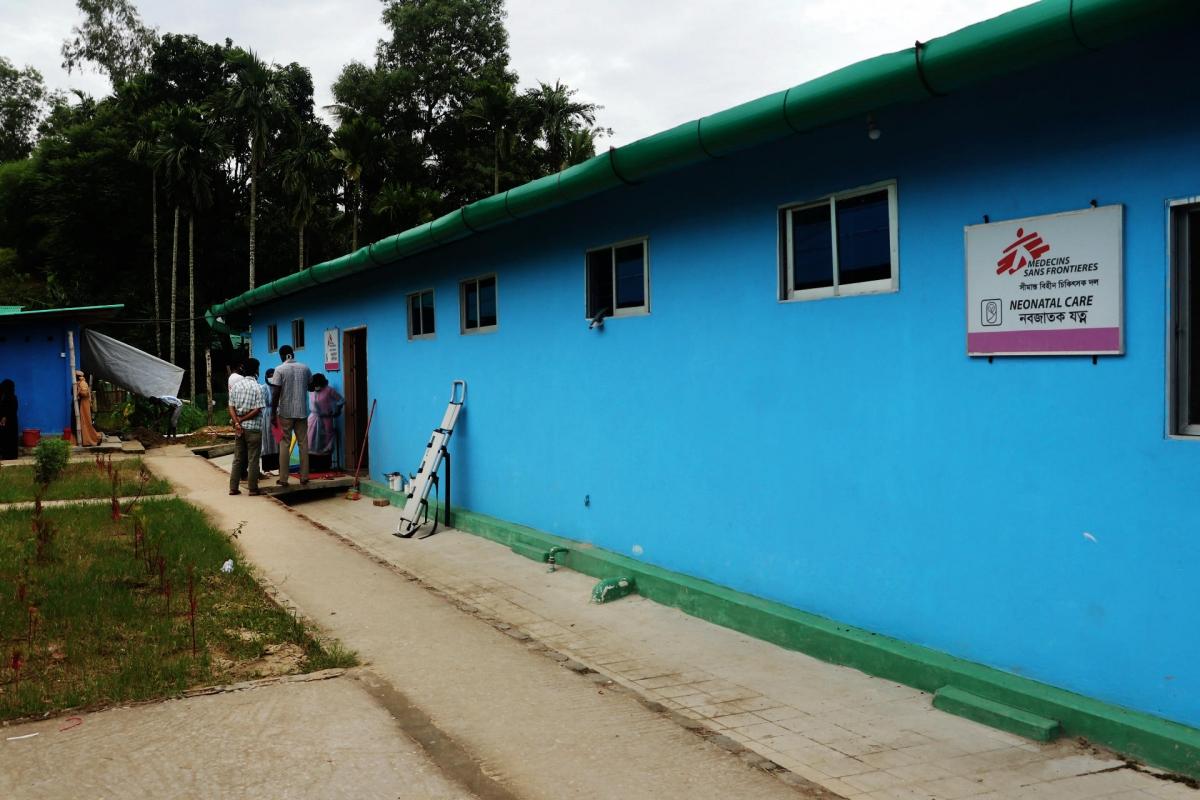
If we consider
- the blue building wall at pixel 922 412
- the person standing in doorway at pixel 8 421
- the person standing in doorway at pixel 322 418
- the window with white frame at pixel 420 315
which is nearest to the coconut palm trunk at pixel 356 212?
the person standing in doorway at pixel 8 421

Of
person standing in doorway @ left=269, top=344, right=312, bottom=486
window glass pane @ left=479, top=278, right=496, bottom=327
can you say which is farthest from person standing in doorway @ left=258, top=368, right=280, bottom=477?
window glass pane @ left=479, top=278, right=496, bottom=327

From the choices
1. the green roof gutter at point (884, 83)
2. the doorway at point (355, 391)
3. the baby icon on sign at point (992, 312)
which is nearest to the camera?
the green roof gutter at point (884, 83)

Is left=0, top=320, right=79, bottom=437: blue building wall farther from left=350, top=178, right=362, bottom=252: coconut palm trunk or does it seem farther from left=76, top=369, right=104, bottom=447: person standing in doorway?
left=350, top=178, right=362, bottom=252: coconut palm trunk

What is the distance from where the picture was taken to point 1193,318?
391cm

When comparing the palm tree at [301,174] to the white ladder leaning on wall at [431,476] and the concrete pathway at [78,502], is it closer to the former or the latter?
the concrete pathway at [78,502]

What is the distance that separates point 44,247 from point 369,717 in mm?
43191

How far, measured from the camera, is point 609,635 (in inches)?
243

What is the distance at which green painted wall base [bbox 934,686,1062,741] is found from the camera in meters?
4.08

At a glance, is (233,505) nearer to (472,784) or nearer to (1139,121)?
(472,784)


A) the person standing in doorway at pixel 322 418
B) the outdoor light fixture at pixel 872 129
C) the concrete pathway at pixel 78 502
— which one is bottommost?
the concrete pathway at pixel 78 502

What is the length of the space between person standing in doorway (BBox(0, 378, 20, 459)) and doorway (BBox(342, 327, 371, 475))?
7.40 meters

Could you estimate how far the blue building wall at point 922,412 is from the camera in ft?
13.1

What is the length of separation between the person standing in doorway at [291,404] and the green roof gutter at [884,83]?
6.22 metres

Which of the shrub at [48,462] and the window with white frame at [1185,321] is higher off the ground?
the window with white frame at [1185,321]
